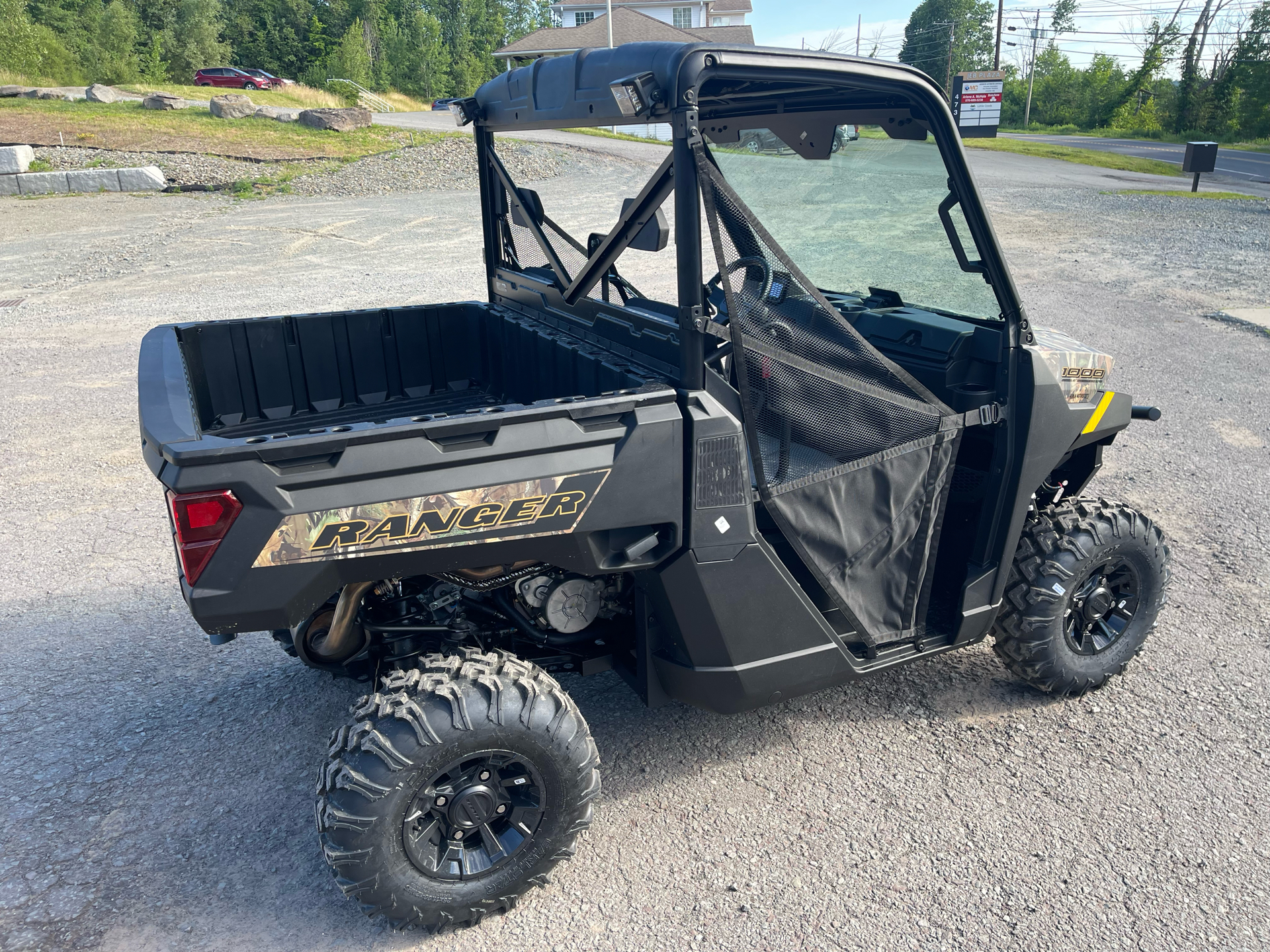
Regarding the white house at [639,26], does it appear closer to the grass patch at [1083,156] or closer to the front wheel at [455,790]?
the grass patch at [1083,156]

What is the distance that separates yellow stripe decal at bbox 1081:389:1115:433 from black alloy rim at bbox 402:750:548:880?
226cm

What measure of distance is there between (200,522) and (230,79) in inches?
2000

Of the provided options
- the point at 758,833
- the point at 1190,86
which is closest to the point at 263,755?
the point at 758,833

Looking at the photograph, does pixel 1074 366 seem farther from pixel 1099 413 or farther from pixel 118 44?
pixel 118 44

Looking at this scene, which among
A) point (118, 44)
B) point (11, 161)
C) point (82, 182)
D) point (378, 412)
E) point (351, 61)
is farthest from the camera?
point (351, 61)

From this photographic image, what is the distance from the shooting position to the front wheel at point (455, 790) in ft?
7.77

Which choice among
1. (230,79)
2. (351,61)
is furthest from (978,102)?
(230,79)

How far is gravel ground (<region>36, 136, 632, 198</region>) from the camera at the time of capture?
63.0 ft

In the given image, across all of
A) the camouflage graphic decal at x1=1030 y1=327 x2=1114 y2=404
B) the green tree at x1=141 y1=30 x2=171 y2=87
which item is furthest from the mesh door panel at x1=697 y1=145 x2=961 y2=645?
the green tree at x1=141 y1=30 x2=171 y2=87

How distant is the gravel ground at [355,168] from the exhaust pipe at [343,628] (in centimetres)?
1731

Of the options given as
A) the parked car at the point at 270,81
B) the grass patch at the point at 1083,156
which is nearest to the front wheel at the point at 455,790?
the grass patch at the point at 1083,156

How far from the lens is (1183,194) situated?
1927 cm

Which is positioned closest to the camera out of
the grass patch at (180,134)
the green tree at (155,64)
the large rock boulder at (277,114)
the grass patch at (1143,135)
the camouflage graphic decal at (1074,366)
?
the camouflage graphic decal at (1074,366)

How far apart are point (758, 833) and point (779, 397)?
1.37m
